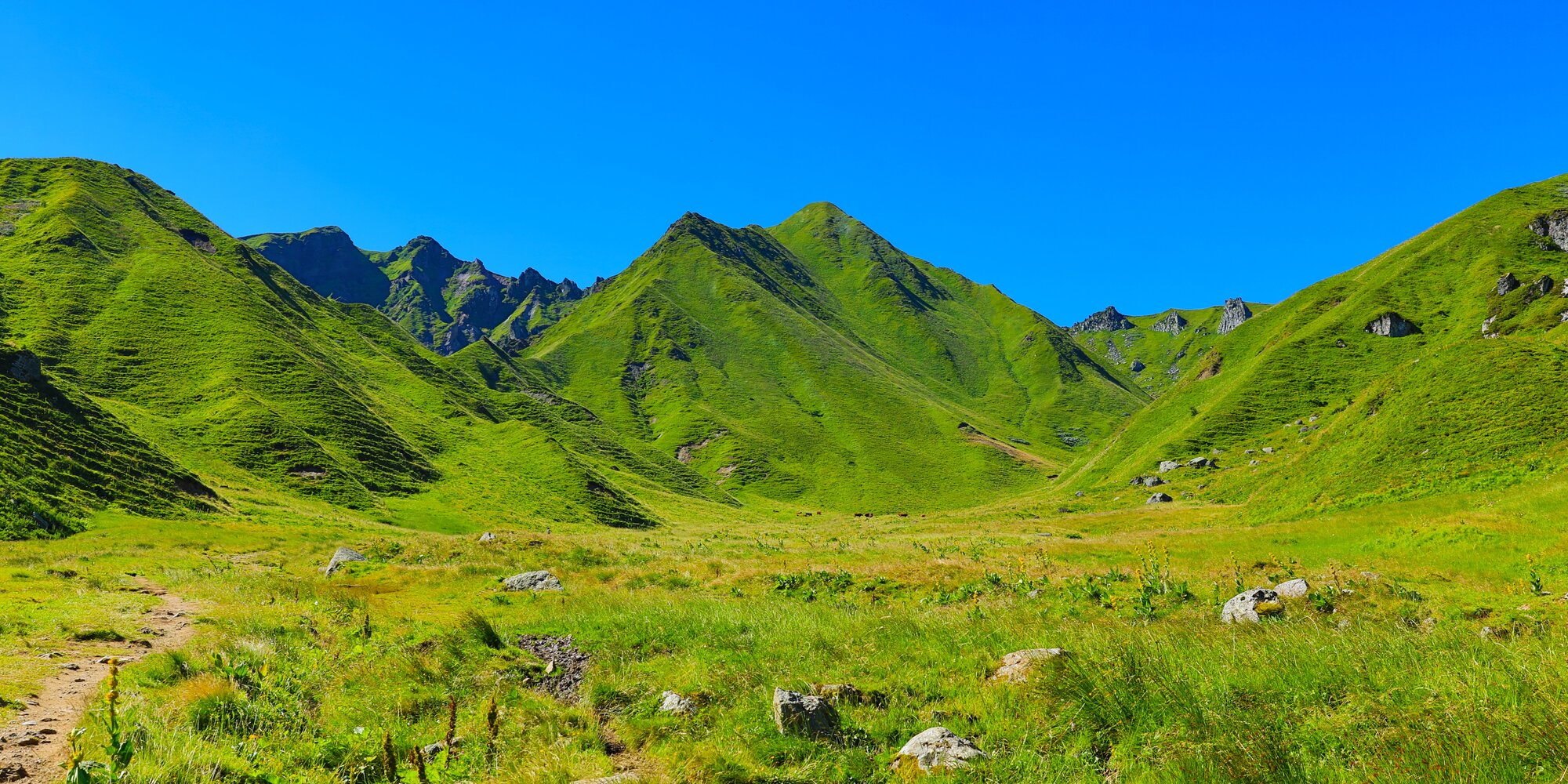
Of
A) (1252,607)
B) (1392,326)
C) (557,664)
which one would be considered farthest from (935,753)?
(1392,326)

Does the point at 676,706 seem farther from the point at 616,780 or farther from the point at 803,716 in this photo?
the point at 616,780

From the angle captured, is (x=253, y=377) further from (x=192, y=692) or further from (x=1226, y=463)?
(x=1226, y=463)

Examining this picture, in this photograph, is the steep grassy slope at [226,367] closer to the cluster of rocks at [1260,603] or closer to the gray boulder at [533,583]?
the gray boulder at [533,583]

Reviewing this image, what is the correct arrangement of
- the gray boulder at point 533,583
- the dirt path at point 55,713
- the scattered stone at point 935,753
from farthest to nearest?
the gray boulder at point 533,583 < the scattered stone at point 935,753 < the dirt path at point 55,713

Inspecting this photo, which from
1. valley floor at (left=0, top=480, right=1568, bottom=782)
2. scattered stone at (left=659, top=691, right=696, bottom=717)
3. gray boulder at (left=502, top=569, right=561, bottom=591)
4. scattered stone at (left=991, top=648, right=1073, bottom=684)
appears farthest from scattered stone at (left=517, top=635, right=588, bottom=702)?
gray boulder at (left=502, top=569, right=561, bottom=591)

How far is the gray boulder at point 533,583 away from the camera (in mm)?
24281

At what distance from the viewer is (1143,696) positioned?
27.0 feet

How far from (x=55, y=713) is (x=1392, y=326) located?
138 m

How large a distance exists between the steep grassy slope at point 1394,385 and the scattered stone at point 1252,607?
2880cm

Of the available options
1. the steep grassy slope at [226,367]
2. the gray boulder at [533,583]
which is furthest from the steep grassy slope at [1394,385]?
the steep grassy slope at [226,367]

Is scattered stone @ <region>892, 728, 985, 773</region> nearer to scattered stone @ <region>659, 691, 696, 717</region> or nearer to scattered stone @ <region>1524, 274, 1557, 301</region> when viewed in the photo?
scattered stone @ <region>659, 691, 696, 717</region>

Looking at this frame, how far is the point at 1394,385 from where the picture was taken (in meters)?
48.1

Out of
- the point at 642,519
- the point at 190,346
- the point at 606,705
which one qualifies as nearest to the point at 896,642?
the point at 606,705

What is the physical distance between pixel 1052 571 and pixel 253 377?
123 metres
